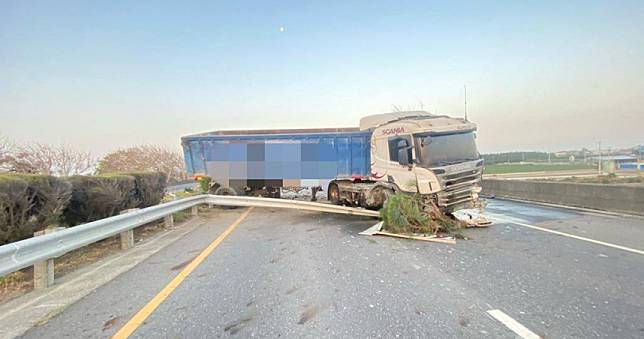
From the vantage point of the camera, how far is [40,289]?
4488 mm

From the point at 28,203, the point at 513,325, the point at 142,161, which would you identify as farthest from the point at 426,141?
the point at 142,161

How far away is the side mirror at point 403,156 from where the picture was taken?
27.2ft

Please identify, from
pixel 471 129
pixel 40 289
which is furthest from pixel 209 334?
pixel 471 129

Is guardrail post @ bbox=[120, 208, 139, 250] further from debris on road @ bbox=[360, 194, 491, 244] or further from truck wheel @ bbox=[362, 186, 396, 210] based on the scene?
truck wheel @ bbox=[362, 186, 396, 210]

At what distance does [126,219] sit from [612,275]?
7896mm

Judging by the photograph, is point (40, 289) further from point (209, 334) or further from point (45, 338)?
point (209, 334)

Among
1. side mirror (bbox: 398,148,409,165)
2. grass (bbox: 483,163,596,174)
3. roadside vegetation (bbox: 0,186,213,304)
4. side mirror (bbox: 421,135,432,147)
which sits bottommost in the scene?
roadside vegetation (bbox: 0,186,213,304)

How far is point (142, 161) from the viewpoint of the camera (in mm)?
20062

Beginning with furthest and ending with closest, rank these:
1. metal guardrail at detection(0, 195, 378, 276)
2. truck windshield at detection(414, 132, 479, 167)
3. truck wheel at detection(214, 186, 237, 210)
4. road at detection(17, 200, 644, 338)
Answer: truck wheel at detection(214, 186, 237, 210) < truck windshield at detection(414, 132, 479, 167) < metal guardrail at detection(0, 195, 378, 276) < road at detection(17, 200, 644, 338)

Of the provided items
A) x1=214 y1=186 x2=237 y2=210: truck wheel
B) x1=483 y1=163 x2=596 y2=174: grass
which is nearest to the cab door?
x1=214 y1=186 x2=237 y2=210: truck wheel

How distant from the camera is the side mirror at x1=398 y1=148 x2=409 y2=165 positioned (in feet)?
27.2

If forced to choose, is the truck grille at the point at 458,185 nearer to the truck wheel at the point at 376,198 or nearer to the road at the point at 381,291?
the road at the point at 381,291

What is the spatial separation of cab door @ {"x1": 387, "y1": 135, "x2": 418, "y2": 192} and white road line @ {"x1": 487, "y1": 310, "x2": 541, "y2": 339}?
4900 millimetres

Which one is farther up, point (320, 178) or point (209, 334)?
point (320, 178)
